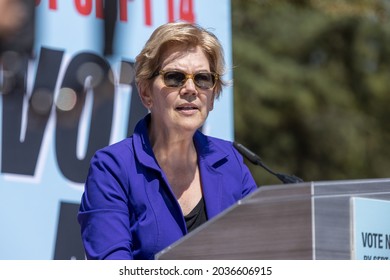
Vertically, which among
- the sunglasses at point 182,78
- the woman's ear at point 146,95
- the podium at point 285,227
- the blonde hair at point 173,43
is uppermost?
the blonde hair at point 173,43

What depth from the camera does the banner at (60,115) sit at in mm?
3570

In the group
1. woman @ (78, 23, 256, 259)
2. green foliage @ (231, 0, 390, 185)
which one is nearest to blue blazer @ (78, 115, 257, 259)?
woman @ (78, 23, 256, 259)

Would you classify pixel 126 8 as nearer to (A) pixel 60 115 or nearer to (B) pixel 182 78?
(A) pixel 60 115

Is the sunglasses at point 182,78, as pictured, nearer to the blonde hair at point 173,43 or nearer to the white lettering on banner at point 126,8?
the blonde hair at point 173,43

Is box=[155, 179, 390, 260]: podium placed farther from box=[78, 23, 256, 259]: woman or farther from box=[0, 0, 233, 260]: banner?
box=[0, 0, 233, 260]: banner

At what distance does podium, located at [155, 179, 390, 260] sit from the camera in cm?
219

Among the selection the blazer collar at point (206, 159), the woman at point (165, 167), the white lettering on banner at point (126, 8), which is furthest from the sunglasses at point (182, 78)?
the white lettering on banner at point (126, 8)

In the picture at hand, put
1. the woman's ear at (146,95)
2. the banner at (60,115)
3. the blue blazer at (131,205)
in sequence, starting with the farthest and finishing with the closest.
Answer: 1. the banner at (60,115)
2. the woman's ear at (146,95)
3. the blue blazer at (131,205)

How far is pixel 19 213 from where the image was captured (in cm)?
357

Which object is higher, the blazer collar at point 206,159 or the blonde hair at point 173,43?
the blonde hair at point 173,43

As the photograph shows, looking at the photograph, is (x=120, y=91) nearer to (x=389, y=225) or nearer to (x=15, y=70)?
(x=15, y=70)

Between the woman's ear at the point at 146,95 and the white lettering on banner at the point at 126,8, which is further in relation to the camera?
the white lettering on banner at the point at 126,8

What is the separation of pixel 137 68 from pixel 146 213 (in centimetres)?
48

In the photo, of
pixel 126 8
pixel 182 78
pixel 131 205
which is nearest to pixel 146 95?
pixel 182 78
